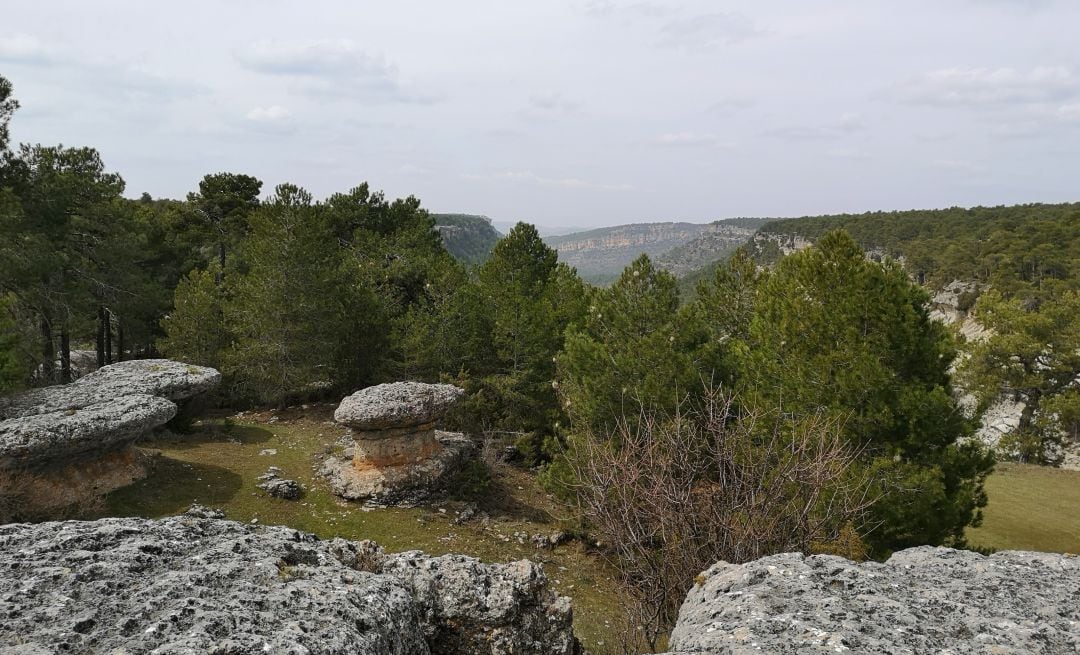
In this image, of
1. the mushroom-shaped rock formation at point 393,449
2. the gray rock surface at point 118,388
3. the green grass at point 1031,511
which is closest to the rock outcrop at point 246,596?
the mushroom-shaped rock formation at point 393,449

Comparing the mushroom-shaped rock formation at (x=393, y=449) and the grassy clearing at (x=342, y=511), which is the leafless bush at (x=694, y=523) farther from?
the mushroom-shaped rock formation at (x=393, y=449)

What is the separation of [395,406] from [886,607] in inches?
570

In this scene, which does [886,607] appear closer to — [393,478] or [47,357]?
[393,478]

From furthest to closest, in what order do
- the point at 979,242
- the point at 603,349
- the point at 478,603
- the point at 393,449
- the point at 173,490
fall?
1. the point at 979,242
2. the point at 393,449
3. the point at 603,349
4. the point at 173,490
5. the point at 478,603

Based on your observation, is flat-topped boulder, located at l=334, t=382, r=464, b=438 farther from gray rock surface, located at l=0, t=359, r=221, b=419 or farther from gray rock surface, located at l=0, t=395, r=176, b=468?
gray rock surface, located at l=0, t=359, r=221, b=419

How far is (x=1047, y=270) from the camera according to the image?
59938mm

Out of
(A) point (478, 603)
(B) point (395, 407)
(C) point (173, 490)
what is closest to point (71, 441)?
(C) point (173, 490)

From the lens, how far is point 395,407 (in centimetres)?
1727

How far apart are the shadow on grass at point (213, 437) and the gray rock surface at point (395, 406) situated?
540cm

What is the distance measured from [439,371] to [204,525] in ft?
59.6

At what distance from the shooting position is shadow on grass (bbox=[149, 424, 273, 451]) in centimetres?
1927

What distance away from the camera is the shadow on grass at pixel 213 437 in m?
19.3

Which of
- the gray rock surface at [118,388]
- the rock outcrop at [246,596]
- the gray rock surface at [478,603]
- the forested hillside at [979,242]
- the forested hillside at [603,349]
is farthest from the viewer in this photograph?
the forested hillside at [979,242]

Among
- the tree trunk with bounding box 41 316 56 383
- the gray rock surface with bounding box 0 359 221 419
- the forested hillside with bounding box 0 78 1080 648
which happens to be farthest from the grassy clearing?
the tree trunk with bounding box 41 316 56 383
